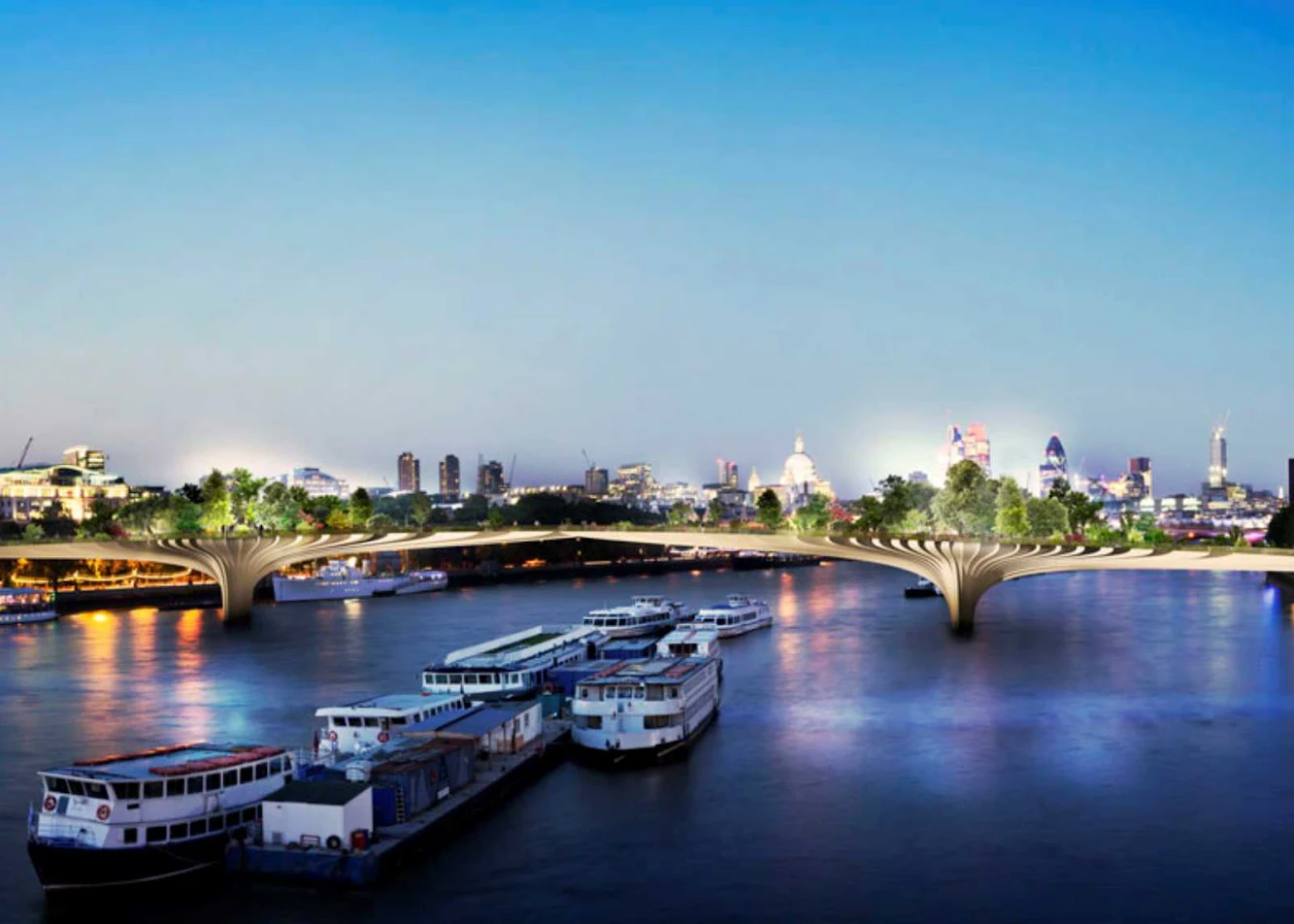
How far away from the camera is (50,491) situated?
517ft

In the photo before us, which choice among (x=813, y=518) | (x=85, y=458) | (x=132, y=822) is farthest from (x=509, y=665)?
(x=85, y=458)

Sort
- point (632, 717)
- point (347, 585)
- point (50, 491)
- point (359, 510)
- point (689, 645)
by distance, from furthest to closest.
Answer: point (50, 491) → point (359, 510) → point (347, 585) → point (689, 645) → point (632, 717)

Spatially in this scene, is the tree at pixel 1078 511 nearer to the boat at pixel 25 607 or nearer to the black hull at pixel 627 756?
the boat at pixel 25 607

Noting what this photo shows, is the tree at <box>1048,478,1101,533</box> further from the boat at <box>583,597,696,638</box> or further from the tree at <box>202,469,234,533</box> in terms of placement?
the tree at <box>202,469,234,533</box>

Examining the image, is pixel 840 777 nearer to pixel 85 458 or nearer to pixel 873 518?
pixel 873 518

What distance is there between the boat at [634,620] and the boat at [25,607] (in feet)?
102

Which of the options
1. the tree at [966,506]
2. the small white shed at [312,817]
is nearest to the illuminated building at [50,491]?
the tree at [966,506]

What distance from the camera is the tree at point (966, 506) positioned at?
8450cm

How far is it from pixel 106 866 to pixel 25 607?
2131 inches

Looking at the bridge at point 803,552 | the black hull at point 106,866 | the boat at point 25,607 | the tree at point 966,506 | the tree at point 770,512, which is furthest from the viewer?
the tree at point 770,512

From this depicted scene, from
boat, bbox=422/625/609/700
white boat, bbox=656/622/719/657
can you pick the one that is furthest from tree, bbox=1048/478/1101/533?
boat, bbox=422/625/609/700

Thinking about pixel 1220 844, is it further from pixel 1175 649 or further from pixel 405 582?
pixel 405 582

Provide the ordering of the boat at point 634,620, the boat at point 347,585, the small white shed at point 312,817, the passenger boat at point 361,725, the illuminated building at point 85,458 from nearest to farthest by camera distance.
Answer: the small white shed at point 312,817
the passenger boat at point 361,725
the boat at point 634,620
the boat at point 347,585
the illuminated building at point 85,458

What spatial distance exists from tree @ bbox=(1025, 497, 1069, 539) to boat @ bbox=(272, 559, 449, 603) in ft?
140
